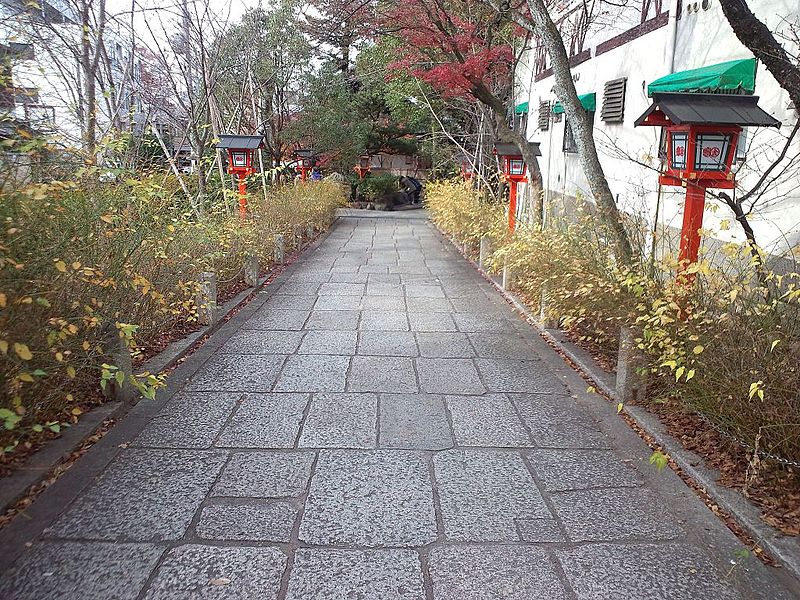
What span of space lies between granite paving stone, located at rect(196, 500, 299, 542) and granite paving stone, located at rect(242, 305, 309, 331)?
3160mm

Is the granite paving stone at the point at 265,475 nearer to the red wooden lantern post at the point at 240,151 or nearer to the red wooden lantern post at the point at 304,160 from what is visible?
the red wooden lantern post at the point at 240,151

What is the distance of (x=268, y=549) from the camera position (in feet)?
8.18

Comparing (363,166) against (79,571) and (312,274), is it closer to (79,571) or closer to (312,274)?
(312,274)

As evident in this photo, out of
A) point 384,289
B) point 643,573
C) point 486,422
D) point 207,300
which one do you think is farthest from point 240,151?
point 643,573

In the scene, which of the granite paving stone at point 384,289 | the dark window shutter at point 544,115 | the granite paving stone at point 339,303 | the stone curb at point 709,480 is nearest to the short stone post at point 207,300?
the granite paving stone at point 339,303

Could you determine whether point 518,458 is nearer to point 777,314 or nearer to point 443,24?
point 777,314

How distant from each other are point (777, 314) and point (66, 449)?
3.52 metres

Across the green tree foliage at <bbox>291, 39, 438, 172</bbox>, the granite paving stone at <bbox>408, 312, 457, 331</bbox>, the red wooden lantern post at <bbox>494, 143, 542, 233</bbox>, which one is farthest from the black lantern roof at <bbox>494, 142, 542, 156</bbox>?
the green tree foliage at <bbox>291, 39, 438, 172</bbox>

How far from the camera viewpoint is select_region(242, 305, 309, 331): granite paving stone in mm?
5952

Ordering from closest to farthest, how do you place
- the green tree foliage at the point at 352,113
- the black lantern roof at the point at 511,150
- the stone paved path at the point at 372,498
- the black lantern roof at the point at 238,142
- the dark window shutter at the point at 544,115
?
the stone paved path at the point at 372,498
the black lantern roof at the point at 511,150
the black lantern roof at the point at 238,142
the dark window shutter at the point at 544,115
the green tree foliage at the point at 352,113

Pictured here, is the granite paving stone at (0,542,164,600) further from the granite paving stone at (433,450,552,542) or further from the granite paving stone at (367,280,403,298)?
the granite paving stone at (367,280,403,298)

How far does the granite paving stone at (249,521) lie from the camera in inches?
102

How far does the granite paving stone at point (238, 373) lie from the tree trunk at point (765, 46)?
3487 mm

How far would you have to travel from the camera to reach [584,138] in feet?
17.3
